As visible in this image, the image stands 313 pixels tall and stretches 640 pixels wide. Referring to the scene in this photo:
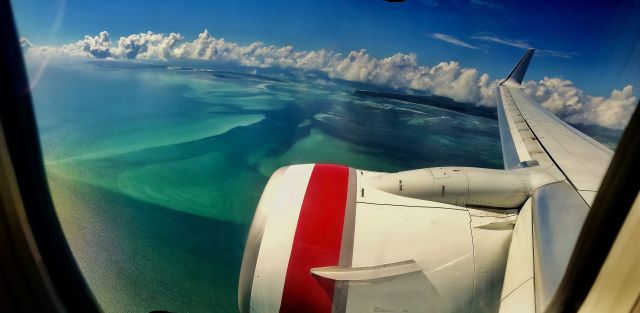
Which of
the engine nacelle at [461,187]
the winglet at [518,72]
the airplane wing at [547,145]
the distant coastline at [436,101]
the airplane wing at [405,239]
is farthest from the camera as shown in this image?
the distant coastline at [436,101]

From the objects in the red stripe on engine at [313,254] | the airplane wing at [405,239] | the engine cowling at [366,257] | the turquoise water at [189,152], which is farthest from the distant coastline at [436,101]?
the red stripe on engine at [313,254]

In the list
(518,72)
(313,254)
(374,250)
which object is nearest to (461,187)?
(374,250)

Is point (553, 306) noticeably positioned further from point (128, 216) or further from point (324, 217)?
point (128, 216)

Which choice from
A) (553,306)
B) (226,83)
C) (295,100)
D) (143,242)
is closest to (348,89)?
(295,100)

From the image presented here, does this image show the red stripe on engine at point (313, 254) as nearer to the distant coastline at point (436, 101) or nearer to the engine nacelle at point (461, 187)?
the engine nacelle at point (461, 187)

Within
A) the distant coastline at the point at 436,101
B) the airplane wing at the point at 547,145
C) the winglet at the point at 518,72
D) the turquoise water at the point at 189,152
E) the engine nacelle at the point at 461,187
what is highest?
the winglet at the point at 518,72

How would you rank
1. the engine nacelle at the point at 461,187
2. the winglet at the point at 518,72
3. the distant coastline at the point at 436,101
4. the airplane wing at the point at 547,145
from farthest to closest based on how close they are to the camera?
1. the distant coastline at the point at 436,101
2. the winglet at the point at 518,72
3. the airplane wing at the point at 547,145
4. the engine nacelle at the point at 461,187

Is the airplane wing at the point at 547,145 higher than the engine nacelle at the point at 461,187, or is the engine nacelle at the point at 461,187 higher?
the airplane wing at the point at 547,145

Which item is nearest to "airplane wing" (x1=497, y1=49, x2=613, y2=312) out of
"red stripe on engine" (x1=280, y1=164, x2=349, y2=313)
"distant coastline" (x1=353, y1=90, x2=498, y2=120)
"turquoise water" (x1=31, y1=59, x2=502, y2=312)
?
"red stripe on engine" (x1=280, y1=164, x2=349, y2=313)
